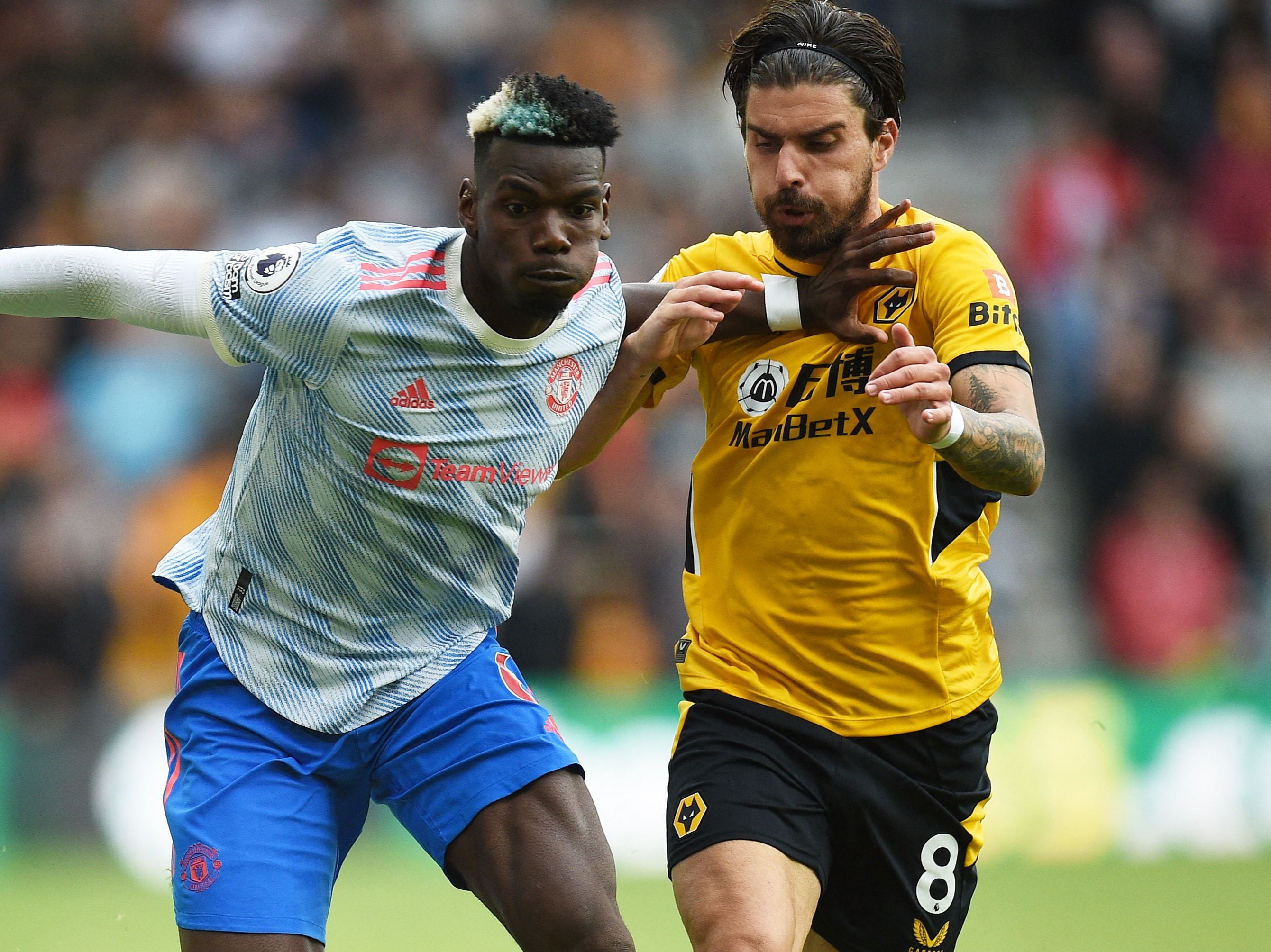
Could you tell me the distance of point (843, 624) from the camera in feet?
14.2

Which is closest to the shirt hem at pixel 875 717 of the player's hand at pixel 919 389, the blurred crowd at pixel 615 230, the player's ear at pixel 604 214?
the player's hand at pixel 919 389

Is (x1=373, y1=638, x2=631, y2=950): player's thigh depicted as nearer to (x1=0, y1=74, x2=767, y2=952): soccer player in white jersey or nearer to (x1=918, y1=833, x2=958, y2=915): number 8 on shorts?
(x1=0, y1=74, x2=767, y2=952): soccer player in white jersey

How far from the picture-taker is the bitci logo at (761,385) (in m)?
4.44

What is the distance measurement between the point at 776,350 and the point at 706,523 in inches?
19.7

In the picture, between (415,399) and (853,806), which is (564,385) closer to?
(415,399)

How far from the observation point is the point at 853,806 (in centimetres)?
427

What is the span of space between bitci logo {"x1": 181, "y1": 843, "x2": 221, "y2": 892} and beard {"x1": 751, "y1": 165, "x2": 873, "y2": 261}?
207cm

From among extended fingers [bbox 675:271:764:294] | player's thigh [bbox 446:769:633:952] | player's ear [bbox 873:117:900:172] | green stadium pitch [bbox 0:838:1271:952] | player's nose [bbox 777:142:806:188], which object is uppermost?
player's ear [bbox 873:117:900:172]

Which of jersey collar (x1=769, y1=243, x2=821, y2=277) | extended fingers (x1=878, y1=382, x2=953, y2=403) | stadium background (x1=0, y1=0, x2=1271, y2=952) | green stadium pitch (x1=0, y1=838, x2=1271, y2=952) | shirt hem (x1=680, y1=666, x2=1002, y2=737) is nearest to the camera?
extended fingers (x1=878, y1=382, x2=953, y2=403)

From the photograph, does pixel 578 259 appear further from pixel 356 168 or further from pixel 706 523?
pixel 356 168

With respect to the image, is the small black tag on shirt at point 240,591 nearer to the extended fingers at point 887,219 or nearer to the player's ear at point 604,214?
the player's ear at point 604,214

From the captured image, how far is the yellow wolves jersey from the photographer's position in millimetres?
4320

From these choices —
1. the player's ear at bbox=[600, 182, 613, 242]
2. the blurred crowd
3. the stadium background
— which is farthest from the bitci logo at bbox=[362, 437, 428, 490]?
the blurred crowd

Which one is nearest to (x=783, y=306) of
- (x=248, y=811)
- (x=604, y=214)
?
(x=604, y=214)
